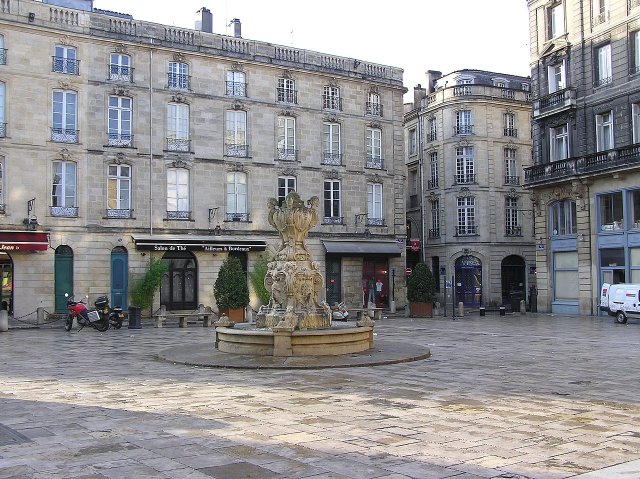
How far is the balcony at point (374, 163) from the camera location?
130 feet

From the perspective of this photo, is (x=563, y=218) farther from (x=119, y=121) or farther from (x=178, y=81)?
(x=119, y=121)

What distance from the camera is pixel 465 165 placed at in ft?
157

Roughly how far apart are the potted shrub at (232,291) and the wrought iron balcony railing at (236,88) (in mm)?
9738

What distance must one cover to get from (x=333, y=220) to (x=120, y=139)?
11615 mm

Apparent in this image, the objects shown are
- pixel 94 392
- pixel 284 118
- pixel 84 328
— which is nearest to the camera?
pixel 94 392

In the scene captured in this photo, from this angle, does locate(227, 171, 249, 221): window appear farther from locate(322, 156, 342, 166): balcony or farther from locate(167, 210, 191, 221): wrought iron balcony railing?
locate(322, 156, 342, 166): balcony

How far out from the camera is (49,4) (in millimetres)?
32062

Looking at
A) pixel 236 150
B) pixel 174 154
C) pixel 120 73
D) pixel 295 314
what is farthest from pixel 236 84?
pixel 295 314

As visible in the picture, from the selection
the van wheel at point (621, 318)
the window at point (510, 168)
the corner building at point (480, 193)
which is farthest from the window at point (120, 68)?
the window at point (510, 168)

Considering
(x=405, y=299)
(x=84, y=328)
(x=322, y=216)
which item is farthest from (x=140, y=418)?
(x=405, y=299)

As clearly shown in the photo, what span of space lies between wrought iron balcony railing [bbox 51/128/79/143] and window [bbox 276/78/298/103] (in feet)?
34.2

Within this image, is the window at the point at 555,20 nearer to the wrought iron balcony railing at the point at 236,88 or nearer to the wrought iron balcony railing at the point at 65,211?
the wrought iron balcony railing at the point at 236,88

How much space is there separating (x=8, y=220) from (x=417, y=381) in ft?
76.8

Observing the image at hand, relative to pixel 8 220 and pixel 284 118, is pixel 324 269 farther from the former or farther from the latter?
pixel 8 220
